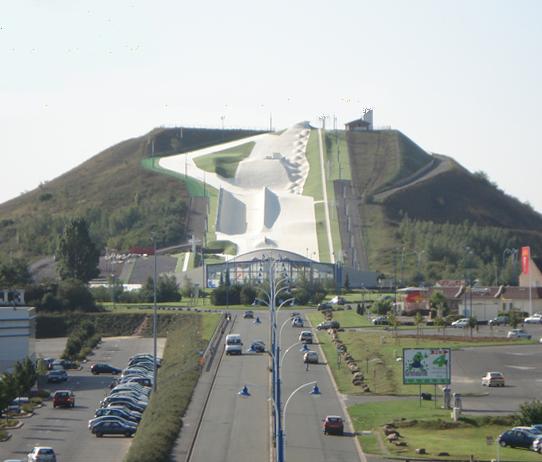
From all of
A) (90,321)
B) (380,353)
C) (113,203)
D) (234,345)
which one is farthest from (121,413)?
(113,203)

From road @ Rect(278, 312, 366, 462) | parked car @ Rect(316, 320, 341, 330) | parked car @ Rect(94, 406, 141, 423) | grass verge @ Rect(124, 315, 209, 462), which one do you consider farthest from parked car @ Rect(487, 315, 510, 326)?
parked car @ Rect(94, 406, 141, 423)

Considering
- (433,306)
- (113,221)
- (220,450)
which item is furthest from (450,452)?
(113,221)

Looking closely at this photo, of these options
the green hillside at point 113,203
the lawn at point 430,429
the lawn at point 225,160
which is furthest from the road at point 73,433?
the lawn at point 225,160

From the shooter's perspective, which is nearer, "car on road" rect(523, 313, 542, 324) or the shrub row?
"car on road" rect(523, 313, 542, 324)

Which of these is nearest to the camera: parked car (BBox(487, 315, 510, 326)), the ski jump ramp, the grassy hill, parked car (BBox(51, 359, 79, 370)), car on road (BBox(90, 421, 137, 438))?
car on road (BBox(90, 421, 137, 438))

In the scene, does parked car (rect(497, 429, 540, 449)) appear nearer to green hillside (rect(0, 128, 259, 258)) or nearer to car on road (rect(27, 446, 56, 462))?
car on road (rect(27, 446, 56, 462))

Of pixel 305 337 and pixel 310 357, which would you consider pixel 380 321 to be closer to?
pixel 305 337

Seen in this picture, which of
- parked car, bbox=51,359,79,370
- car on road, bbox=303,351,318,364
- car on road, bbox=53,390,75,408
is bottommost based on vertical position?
car on road, bbox=53,390,75,408
